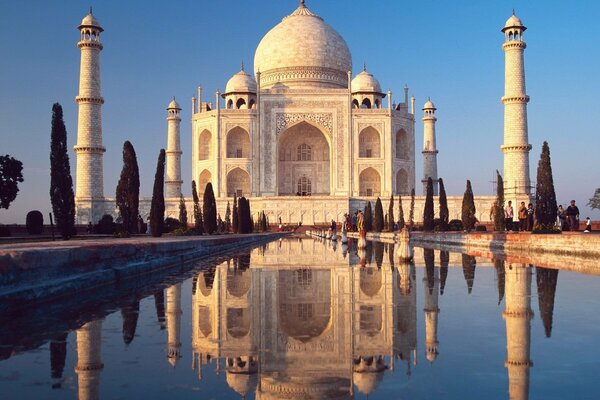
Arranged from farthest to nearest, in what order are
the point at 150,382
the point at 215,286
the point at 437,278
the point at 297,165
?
the point at 297,165
the point at 437,278
the point at 215,286
the point at 150,382

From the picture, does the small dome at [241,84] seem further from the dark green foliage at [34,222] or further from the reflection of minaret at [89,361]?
the reflection of minaret at [89,361]

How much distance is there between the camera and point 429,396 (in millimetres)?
1581

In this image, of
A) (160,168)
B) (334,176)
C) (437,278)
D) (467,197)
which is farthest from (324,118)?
(437,278)

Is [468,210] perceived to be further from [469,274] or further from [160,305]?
[160,305]

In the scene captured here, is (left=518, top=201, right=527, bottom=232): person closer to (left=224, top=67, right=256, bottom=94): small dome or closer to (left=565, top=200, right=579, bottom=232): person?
(left=565, top=200, right=579, bottom=232): person

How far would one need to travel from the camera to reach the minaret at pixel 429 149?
34.2 metres

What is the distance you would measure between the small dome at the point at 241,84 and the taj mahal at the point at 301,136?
0.06m

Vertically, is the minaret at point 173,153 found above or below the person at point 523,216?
above

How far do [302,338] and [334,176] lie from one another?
99.6 ft

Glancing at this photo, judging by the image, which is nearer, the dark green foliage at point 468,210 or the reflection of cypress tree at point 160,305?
the reflection of cypress tree at point 160,305

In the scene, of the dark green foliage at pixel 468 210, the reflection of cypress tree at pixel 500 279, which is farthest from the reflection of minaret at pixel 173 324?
the dark green foliage at pixel 468 210

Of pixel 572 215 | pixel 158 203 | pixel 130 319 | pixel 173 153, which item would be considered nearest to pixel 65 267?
pixel 130 319

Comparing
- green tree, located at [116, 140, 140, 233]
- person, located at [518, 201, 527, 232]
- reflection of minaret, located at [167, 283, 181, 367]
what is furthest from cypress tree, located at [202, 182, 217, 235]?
reflection of minaret, located at [167, 283, 181, 367]

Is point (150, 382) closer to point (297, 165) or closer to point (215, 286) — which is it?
point (215, 286)
